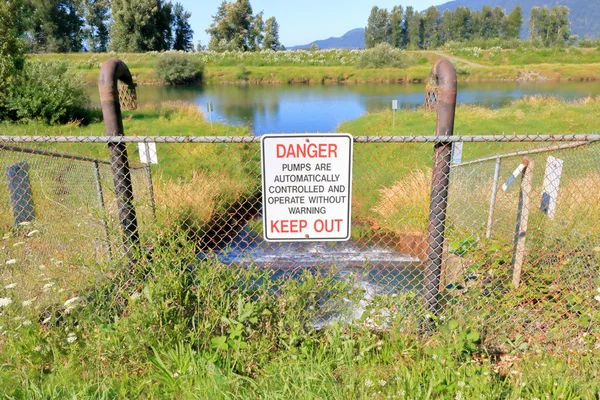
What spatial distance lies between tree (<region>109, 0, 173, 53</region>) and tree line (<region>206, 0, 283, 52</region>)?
9206mm

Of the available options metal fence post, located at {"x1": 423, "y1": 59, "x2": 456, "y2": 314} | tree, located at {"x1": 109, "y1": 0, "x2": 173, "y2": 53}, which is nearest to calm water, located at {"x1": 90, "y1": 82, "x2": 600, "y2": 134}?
metal fence post, located at {"x1": 423, "y1": 59, "x2": 456, "y2": 314}

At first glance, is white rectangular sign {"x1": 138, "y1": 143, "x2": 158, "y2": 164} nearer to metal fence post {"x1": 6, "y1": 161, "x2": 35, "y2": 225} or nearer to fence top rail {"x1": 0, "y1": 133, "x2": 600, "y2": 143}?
fence top rail {"x1": 0, "y1": 133, "x2": 600, "y2": 143}

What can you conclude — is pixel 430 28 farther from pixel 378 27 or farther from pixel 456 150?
pixel 456 150

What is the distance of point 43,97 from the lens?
1557 centimetres

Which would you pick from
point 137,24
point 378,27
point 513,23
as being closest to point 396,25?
point 378,27

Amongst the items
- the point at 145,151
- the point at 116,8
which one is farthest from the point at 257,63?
the point at 145,151

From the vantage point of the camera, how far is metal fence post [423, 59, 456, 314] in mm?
2867

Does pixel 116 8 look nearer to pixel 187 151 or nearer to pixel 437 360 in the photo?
pixel 187 151

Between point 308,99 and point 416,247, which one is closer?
point 416,247

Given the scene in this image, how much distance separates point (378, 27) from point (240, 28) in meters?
45.4

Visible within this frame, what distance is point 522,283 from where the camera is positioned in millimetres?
3756

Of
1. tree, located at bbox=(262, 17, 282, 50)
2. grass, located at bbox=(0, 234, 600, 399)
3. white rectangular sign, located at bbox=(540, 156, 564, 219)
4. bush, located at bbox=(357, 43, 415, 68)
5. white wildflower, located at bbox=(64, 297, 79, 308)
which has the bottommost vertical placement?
grass, located at bbox=(0, 234, 600, 399)

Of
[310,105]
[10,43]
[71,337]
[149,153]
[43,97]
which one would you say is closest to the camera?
[71,337]

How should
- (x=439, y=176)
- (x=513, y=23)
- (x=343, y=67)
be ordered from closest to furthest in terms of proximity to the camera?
(x=439, y=176) < (x=343, y=67) < (x=513, y=23)
